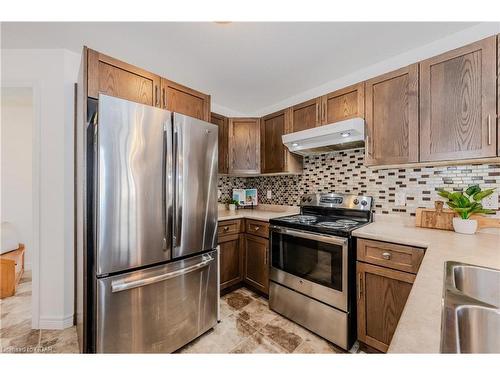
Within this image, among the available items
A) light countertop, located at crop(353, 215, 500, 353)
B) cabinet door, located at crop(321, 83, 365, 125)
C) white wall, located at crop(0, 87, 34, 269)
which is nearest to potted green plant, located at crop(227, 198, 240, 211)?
cabinet door, located at crop(321, 83, 365, 125)

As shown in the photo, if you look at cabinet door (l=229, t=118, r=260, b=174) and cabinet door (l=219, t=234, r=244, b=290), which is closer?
cabinet door (l=219, t=234, r=244, b=290)

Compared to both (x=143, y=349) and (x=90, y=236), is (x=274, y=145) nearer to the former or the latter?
(x=90, y=236)

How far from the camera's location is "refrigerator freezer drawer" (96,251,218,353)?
1272 millimetres

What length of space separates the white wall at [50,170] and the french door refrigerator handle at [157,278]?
0.99 m

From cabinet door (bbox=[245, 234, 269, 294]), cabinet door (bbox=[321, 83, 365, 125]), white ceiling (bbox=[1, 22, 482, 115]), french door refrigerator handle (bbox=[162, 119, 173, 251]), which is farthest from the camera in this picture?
cabinet door (bbox=[245, 234, 269, 294])

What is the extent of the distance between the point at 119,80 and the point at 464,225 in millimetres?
2639

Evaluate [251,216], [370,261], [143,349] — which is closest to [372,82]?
→ [370,261]

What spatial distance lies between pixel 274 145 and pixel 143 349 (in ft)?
7.29

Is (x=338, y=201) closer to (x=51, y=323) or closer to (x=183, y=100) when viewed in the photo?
(x=183, y=100)

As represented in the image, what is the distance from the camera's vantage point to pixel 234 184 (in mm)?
3270

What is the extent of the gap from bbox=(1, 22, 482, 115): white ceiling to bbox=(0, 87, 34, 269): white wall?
1.64 m

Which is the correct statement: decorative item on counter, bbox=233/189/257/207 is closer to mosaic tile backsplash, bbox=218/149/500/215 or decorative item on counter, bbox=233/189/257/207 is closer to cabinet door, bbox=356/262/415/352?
mosaic tile backsplash, bbox=218/149/500/215

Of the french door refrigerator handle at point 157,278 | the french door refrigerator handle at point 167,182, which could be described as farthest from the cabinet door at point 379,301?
the french door refrigerator handle at point 167,182

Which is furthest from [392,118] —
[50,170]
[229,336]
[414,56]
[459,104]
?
[50,170]
